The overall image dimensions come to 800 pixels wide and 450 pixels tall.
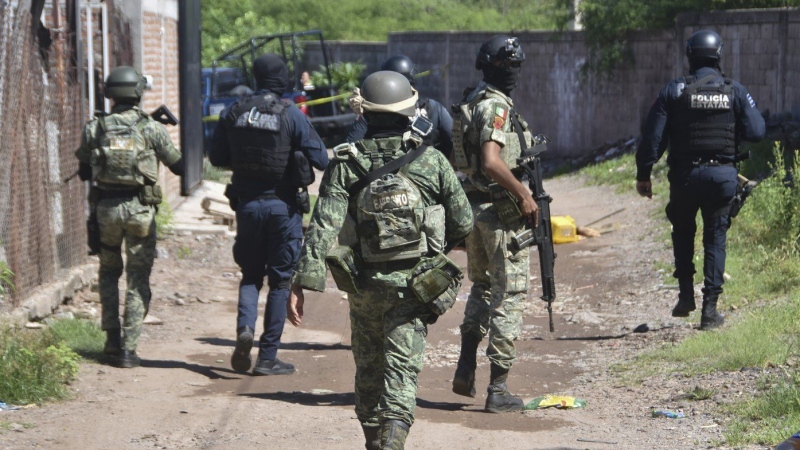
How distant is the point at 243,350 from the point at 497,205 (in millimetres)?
1868

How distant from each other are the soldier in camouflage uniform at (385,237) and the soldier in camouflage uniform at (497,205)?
111cm

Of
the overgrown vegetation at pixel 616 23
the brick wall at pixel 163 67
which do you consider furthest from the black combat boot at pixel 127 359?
the overgrown vegetation at pixel 616 23

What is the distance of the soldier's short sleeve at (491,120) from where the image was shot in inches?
222

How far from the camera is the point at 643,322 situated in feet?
26.3

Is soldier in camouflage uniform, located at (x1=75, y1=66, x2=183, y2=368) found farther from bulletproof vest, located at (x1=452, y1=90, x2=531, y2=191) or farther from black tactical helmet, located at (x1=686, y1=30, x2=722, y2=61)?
black tactical helmet, located at (x1=686, y1=30, x2=722, y2=61)

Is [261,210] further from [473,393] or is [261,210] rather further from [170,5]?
[170,5]

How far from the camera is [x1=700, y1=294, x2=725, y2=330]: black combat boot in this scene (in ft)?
23.5

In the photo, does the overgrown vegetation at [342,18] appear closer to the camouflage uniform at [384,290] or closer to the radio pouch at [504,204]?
the radio pouch at [504,204]

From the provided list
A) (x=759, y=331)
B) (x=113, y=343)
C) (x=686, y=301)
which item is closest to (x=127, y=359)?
(x=113, y=343)

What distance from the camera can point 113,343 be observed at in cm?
698

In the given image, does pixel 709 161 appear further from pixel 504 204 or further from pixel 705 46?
pixel 504 204

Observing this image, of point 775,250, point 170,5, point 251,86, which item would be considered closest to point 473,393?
point 775,250

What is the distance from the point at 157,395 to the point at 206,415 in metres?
0.57

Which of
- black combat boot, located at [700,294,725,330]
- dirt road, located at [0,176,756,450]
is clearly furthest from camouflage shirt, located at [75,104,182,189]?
black combat boot, located at [700,294,725,330]
